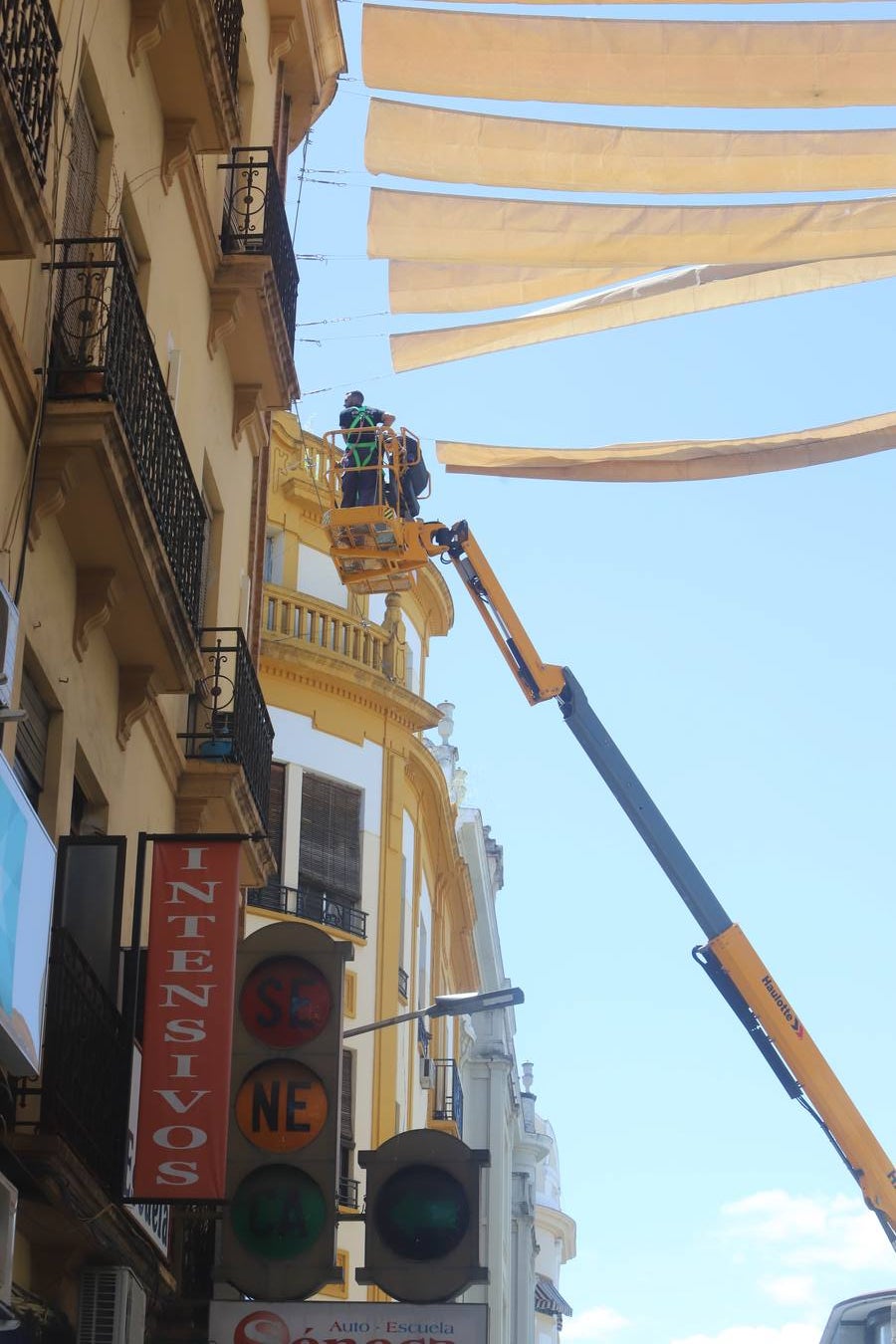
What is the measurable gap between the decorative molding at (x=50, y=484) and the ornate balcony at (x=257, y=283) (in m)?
5.89

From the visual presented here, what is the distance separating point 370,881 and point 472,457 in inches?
270

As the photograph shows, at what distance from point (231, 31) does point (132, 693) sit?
5.01 meters

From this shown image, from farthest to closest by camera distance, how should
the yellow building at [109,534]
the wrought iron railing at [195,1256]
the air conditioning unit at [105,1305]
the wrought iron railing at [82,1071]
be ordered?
the wrought iron railing at [195,1256] → the air conditioning unit at [105,1305] → the wrought iron railing at [82,1071] → the yellow building at [109,534]

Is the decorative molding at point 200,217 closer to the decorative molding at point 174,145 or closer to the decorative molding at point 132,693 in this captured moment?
the decorative molding at point 174,145

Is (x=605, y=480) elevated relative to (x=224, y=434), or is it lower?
elevated

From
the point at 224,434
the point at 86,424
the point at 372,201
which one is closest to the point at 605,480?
the point at 372,201

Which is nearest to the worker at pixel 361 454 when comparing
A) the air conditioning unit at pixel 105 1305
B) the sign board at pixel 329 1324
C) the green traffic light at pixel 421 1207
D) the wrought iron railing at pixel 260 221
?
the wrought iron railing at pixel 260 221

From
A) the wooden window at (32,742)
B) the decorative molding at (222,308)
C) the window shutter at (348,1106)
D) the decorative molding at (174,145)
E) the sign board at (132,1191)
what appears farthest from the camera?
the window shutter at (348,1106)

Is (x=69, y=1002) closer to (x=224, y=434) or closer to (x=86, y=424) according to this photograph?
(x=86, y=424)

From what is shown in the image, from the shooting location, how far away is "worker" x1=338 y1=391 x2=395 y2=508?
25.9 metres

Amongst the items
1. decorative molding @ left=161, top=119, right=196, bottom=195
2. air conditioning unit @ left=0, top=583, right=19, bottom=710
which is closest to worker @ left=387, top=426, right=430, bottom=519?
decorative molding @ left=161, top=119, right=196, bottom=195

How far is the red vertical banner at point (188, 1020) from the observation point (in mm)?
12211

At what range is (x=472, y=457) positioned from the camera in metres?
27.2

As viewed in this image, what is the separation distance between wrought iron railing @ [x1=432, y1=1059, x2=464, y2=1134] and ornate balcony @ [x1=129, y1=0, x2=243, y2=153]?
2206 centimetres
